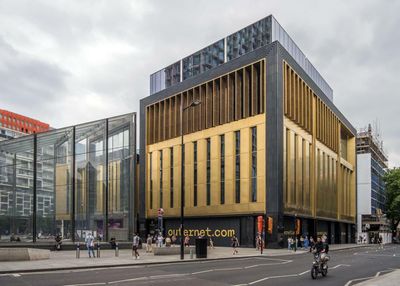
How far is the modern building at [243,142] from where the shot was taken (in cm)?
5569

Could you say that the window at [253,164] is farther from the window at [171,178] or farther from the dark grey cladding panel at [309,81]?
the window at [171,178]

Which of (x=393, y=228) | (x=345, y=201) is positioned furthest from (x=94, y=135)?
(x=393, y=228)

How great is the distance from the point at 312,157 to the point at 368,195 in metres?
43.0

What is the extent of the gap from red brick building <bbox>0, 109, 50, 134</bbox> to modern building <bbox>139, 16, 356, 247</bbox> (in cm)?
9185

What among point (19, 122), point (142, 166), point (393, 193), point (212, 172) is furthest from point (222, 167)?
point (19, 122)

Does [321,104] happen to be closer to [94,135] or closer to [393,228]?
A: [94,135]

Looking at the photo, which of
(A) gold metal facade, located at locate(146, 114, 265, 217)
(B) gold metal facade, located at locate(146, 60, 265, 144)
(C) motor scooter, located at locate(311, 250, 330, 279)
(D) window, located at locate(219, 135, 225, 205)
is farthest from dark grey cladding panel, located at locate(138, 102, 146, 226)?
(C) motor scooter, located at locate(311, 250, 330, 279)

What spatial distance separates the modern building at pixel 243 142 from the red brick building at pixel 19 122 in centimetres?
9185

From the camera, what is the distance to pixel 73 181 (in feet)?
148

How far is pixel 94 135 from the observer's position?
46.2 m

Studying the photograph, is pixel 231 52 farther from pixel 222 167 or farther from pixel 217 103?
pixel 222 167

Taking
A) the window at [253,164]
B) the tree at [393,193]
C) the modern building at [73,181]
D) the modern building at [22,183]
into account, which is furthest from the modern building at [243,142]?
the tree at [393,193]

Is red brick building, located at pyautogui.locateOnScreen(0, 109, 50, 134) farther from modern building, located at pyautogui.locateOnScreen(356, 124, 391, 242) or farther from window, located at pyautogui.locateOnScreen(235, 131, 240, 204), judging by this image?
window, located at pyautogui.locateOnScreen(235, 131, 240, 204)

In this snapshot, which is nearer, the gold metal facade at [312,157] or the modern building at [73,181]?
the modern building at [73,181]
